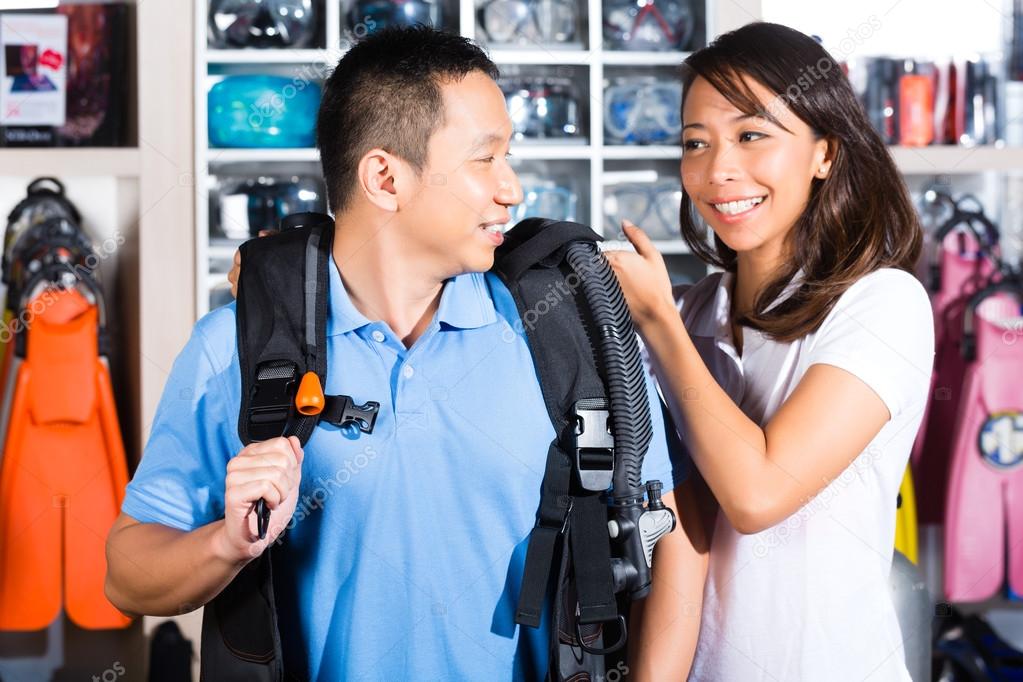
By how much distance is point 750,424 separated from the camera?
52.0 inches

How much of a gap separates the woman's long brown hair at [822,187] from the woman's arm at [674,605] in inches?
12.5

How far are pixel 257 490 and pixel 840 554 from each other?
819mm

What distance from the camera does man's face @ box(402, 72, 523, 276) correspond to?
4.12ft

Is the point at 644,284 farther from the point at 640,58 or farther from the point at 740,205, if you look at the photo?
the point at 640,58

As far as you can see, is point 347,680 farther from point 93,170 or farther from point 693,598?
point 93,170

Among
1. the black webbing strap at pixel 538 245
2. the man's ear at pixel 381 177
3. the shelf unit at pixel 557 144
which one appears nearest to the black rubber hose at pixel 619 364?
the black webbing strap at pixel 538 245

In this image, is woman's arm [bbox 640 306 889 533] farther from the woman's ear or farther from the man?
the woman's ear

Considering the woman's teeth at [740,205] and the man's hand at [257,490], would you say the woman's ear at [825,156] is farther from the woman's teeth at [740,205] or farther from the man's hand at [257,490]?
the man's hand at [257,490]

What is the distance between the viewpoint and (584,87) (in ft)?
9.29

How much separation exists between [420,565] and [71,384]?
176cm

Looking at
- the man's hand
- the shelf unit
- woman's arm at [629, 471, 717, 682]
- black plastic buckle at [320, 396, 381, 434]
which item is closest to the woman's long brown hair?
woman's arm at [629, 471, 717, 682]

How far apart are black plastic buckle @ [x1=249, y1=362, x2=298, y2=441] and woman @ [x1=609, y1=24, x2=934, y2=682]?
19.0 inches

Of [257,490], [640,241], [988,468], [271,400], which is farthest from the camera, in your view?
[988,468]

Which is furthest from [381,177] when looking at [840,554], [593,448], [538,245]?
[840,554]
